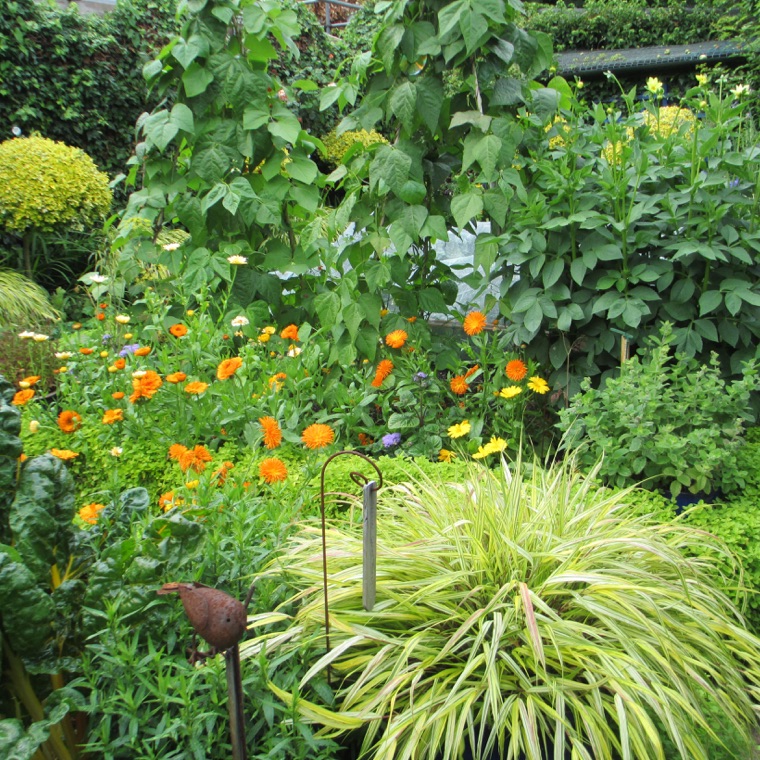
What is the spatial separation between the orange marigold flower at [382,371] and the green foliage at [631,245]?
488 millimetres

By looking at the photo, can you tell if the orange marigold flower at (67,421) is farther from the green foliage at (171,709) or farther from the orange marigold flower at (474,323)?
the orange marigold flower at (474,323)

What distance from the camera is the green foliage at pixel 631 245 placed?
2.41 m

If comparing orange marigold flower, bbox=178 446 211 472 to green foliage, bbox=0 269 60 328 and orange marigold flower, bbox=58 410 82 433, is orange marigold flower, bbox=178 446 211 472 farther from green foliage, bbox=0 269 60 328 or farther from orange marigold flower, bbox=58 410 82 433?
green foliage, bbox=0 269 60 328

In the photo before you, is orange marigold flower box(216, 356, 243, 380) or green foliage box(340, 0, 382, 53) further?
green foliage box(340, 0, 382, 53)

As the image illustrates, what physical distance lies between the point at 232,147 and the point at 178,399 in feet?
4.40

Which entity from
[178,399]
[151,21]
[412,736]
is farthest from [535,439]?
[151,21]

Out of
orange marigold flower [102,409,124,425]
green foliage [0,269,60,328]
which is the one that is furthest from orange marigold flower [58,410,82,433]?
green foliage [0,269,60,328]

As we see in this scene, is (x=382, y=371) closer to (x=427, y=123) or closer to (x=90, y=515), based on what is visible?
(x=427, y=123)

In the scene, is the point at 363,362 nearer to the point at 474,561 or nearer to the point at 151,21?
the point at 474,561

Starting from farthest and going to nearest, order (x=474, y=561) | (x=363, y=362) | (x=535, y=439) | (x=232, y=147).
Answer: (x=232, y=147)
(x=363, y=362)
(x=535, y=439)
(x=474, y=561)

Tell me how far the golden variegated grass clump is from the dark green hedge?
588 cm

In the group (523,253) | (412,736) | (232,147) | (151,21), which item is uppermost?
(151,21)

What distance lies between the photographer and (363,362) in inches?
116

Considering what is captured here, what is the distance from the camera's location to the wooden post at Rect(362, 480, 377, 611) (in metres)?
1.26
